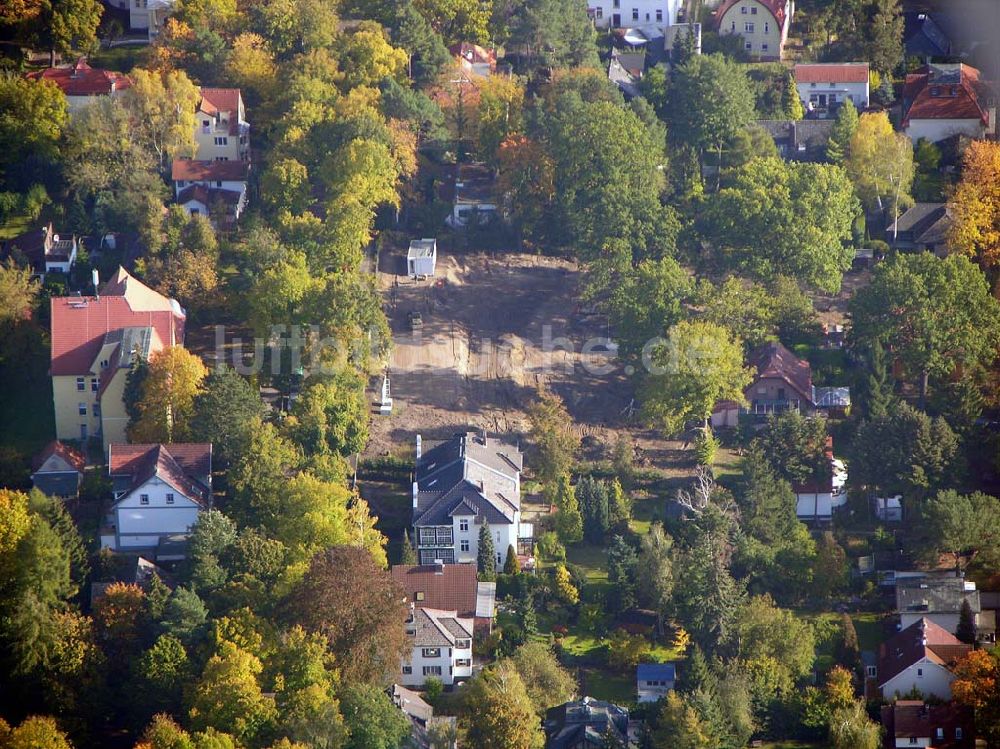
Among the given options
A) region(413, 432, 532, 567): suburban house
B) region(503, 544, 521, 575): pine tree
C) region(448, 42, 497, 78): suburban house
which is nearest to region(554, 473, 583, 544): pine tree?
region(413, 432, 532, 567): suburban house

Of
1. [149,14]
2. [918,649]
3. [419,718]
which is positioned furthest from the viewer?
[149,14]

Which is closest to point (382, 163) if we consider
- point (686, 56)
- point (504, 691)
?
point (686, 56)

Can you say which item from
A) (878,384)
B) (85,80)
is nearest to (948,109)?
(878,384)

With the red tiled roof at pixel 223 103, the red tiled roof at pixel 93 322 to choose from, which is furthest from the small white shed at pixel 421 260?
the red tiled roof at pixel 93 322

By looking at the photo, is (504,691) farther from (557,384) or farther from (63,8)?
(63,8)

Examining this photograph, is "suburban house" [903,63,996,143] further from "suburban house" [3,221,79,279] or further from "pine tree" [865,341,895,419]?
"suburban house" [3,221,79,279]

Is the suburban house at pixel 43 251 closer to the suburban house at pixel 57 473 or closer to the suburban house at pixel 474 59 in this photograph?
the suburban house at pixel 57 473

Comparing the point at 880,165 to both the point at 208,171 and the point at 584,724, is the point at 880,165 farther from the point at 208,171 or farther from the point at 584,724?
the point at 584,724
